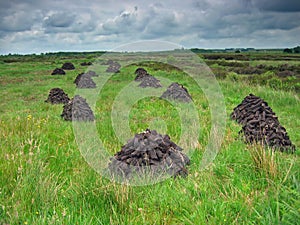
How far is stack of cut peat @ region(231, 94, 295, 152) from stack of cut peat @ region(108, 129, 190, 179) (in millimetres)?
1452

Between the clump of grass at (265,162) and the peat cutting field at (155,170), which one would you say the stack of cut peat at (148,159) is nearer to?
the peat cutting field at (155,170)

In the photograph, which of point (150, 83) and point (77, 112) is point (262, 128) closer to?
point (77, 112)

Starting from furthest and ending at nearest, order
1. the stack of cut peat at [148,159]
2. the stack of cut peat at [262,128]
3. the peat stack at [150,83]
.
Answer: the peat stack at [150,83] → the stack of cut peat at [262,128] → the stack of cut peat at [148,159]

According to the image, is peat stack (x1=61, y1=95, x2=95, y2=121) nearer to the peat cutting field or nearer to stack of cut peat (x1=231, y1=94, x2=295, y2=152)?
the peat cutting field

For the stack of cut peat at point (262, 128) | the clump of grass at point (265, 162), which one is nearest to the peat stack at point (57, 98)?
the stack of cut peat at point (262, 128)

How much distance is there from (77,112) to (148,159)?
5266 millimetres

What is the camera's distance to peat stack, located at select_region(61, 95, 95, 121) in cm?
949

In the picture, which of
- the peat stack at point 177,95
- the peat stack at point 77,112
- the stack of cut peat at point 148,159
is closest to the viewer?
the stack of cut peat at point 148,159

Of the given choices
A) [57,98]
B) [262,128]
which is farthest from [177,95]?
[262,128]

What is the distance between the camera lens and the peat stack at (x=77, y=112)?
9492 millimetres

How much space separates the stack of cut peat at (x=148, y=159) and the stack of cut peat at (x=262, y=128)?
4.76 feet

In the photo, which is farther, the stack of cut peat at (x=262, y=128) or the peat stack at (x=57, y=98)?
the peat stack at (x=57, y=98)

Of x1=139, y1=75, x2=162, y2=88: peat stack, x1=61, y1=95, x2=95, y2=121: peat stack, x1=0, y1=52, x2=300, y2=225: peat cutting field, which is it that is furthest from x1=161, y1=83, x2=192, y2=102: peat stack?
x1=139, y1=75, x2=162, y2=88: peat stack

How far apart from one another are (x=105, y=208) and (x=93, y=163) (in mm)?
1680
